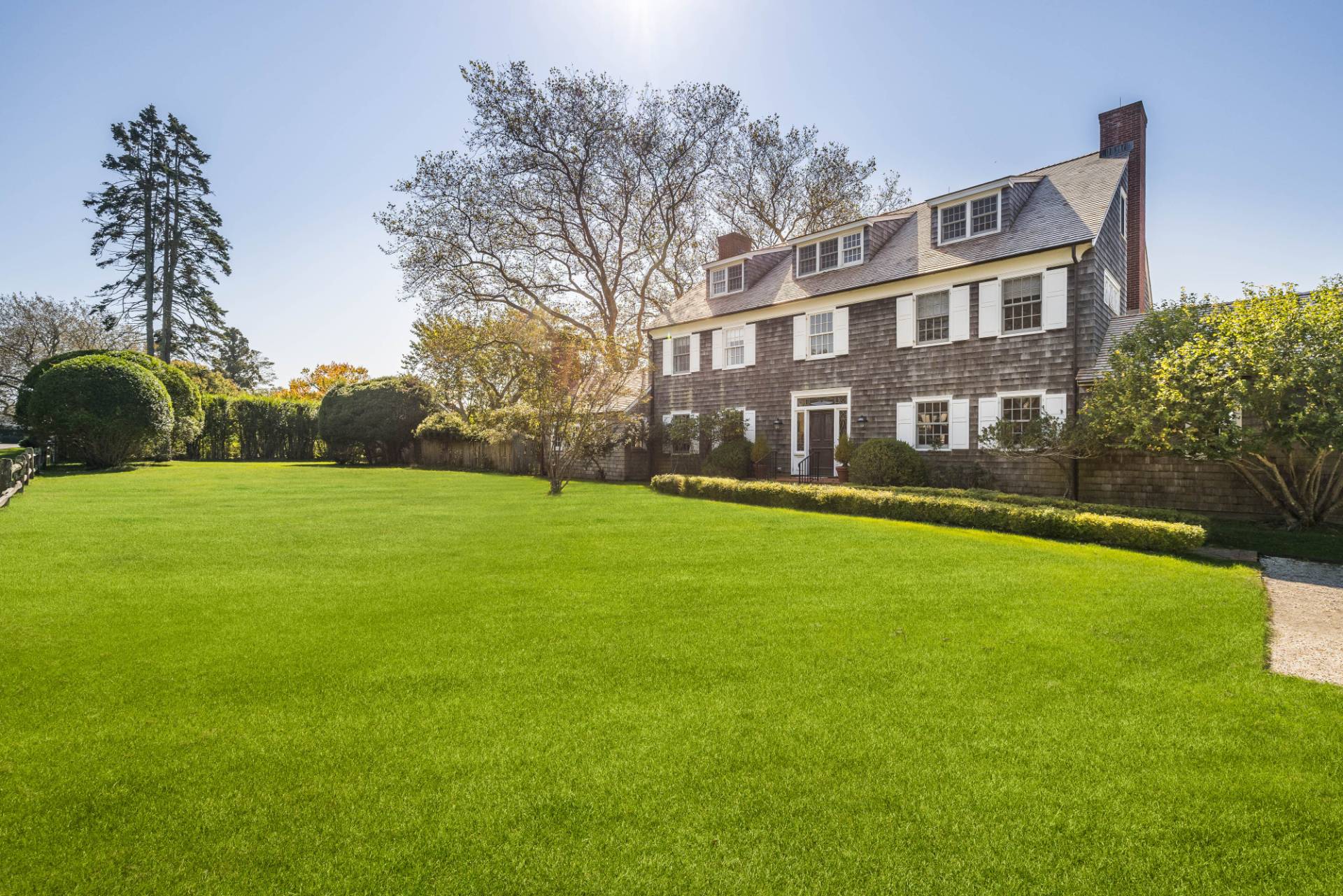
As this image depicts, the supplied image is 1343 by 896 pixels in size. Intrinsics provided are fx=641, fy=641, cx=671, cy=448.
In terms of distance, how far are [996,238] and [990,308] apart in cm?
186

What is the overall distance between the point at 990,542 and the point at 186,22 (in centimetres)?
1473

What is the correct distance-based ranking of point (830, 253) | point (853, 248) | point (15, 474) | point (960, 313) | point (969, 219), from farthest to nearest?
1. point (830, 253)
2. point (853, 248)
3. point (969, 219)
4. point (960, 313)
5. point (15, 474)

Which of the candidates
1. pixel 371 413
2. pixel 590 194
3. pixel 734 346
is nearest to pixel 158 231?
pixel 371 413

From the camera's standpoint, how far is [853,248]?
18438 millimetres

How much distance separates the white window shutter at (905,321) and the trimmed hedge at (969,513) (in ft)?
17.8

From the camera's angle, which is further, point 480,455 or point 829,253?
point 480,455

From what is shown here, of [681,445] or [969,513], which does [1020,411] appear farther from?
[681,445]

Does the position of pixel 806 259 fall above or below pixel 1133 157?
below

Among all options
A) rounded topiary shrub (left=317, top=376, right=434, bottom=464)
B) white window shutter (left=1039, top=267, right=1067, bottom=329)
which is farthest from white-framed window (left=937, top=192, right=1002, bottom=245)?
rounded topiary shrub (left=317, top=376, right=434, bottom=464)

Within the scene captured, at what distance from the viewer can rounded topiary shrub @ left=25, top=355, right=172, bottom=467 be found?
20594mm

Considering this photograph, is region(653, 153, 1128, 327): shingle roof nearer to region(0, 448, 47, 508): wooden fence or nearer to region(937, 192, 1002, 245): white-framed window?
region(937, 192, 1002, 245): white-framed window

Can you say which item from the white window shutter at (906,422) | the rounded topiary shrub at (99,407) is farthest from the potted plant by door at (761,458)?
the rounded topiary shrub at (99,407)

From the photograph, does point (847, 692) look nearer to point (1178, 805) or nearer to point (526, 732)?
point (1178, 805)

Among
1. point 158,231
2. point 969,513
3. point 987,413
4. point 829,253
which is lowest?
point 969,513
